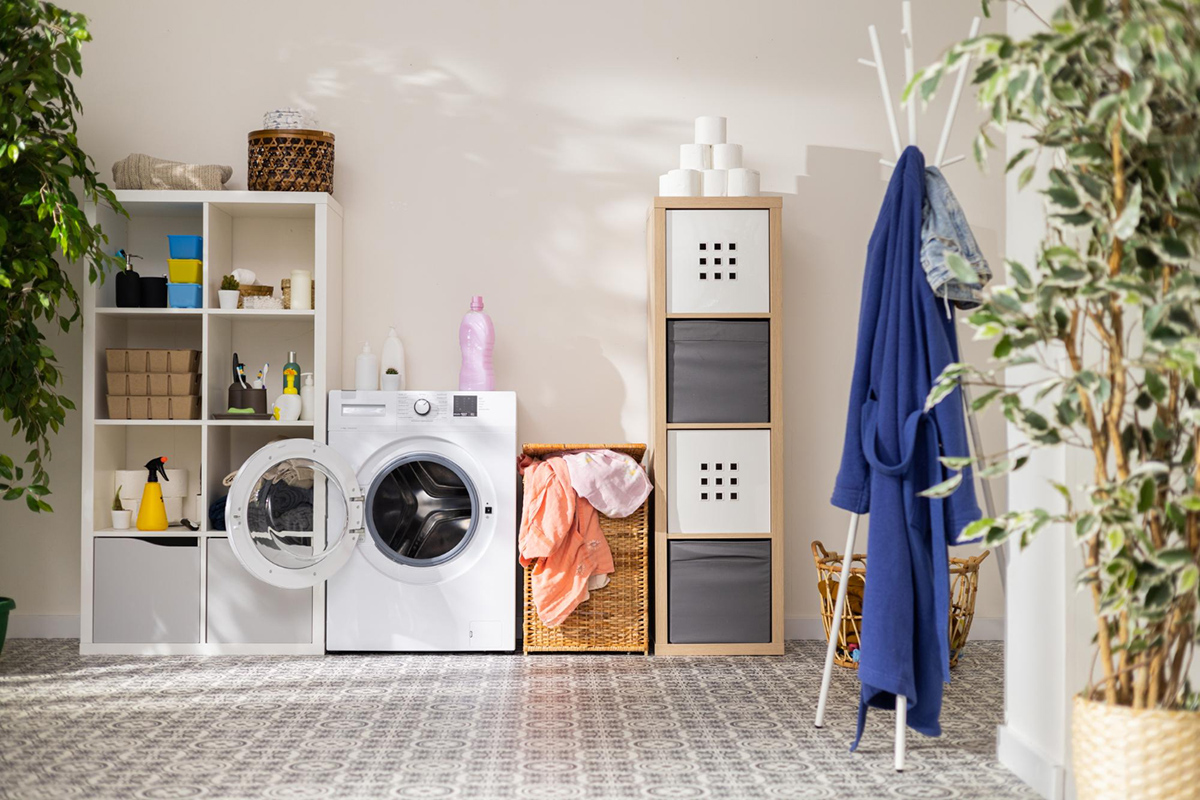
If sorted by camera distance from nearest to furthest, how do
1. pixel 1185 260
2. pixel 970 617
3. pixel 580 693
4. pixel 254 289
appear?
pixel 1185 260, pixel 580 693, pixel 970 617, pixel 254 289

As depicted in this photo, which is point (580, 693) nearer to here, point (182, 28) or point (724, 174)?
point (724, 174)

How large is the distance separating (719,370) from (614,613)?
2.99 ft

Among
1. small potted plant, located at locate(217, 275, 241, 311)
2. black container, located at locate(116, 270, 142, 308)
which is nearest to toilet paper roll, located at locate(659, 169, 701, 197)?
small potted plant, located at locate(217, 275, 241, 311)

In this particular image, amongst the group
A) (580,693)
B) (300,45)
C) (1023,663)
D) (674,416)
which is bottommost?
(580,693)

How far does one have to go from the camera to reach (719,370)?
3.69 meters

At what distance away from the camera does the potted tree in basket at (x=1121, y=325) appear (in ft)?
5.27

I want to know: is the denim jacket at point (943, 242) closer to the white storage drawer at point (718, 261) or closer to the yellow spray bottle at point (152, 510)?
the white storage drawer at point (718, 261)

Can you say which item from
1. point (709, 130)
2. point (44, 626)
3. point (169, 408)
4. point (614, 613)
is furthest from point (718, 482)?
point (44, 626)

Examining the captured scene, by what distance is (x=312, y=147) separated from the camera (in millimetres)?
3738

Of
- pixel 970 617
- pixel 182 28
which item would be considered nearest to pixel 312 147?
pixel 182 28

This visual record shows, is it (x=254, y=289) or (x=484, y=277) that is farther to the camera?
(x=484, y=277)

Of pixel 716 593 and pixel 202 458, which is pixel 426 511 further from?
pixel 716 593

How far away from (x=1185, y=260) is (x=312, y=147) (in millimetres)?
2916

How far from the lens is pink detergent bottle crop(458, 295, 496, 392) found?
152 inches
